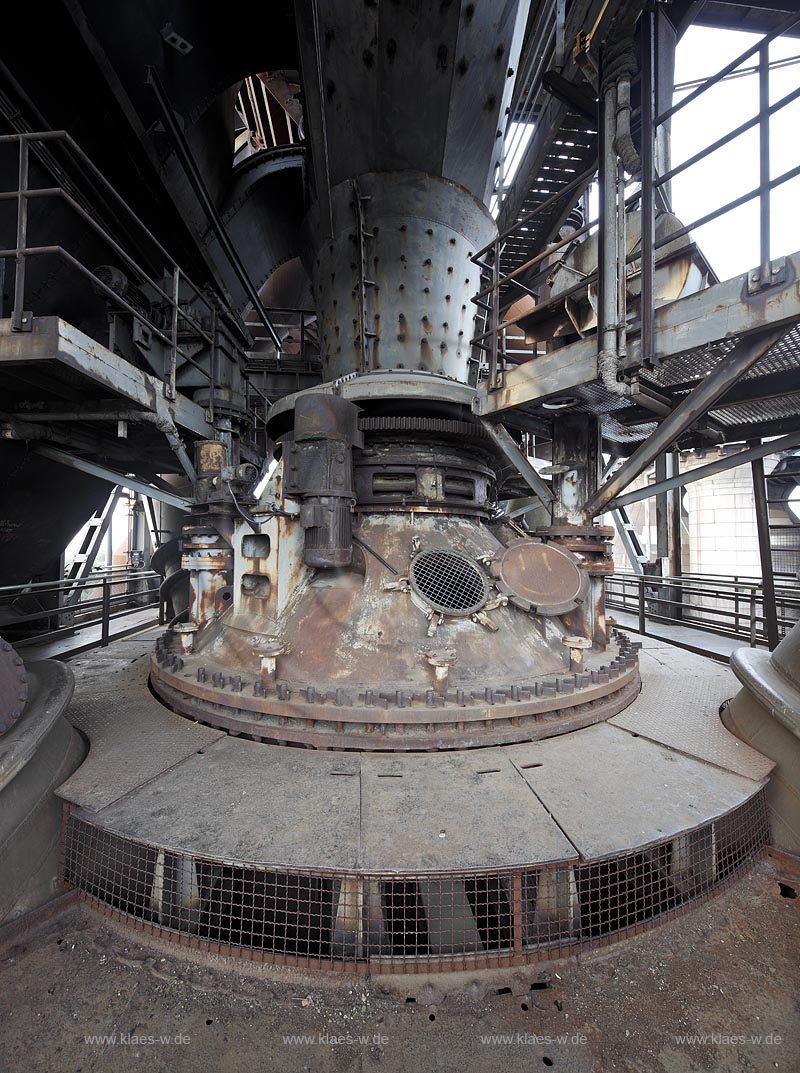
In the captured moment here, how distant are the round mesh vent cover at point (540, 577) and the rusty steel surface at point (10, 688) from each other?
10.7ft

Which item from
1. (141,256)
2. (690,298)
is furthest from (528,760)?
(141,256)

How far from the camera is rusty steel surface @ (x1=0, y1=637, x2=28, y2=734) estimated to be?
2.33 m

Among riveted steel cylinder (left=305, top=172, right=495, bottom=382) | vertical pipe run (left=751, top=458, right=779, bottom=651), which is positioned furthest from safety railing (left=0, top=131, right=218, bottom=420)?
vertical pipe run (left=751, top=458, right=779, bottom=651)

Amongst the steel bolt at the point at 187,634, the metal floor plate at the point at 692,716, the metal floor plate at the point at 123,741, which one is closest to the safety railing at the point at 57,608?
the metal floor plate at the point at 123,741

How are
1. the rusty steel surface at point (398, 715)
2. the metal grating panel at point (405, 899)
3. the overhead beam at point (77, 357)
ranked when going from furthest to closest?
the overhead beam at point (77, 357), the rusty steel surface at point (398, 715), the metal grating panel at point (405, 899)

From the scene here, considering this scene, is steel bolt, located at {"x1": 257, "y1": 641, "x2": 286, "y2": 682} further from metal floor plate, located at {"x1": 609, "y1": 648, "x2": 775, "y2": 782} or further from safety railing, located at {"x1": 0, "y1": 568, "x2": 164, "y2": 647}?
safety railing, located at {"x1": 0, "y1": 568, "x2": 164, "y2": 647}

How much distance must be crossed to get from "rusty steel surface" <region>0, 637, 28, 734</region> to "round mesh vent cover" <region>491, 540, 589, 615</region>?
325 centimetres

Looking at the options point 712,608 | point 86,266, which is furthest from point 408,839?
point 712,608

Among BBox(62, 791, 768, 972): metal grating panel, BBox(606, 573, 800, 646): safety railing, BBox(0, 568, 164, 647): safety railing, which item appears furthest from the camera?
BBox(606, 573, 800, 646): safety railing

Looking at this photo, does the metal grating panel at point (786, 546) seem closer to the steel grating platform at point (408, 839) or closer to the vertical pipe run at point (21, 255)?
the steel grating platform at point (408, 839)

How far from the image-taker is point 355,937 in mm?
2072

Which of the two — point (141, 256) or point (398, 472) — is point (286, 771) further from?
point (141, 256)

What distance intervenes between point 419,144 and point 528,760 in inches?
214

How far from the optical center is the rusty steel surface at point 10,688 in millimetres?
2334
